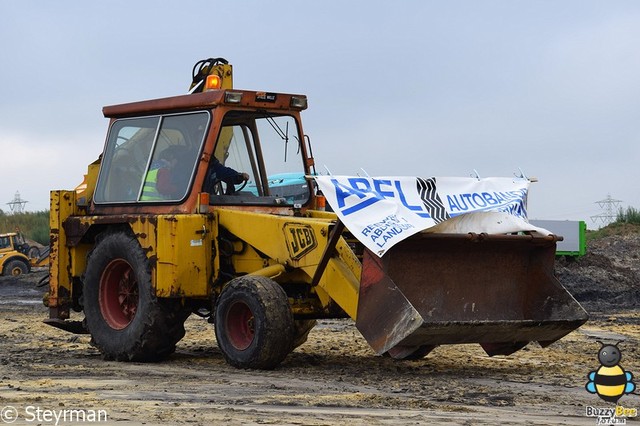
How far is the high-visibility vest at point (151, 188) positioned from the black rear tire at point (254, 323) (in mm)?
1563

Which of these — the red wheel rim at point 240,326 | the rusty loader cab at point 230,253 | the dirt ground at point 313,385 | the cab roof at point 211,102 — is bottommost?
the dirt ground at point 313,385

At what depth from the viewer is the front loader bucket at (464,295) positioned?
10.1 m

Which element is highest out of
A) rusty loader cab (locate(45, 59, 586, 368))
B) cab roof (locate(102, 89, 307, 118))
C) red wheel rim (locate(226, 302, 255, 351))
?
cab roof (locate(102, 89, 307, 118))

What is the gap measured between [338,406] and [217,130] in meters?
4.29

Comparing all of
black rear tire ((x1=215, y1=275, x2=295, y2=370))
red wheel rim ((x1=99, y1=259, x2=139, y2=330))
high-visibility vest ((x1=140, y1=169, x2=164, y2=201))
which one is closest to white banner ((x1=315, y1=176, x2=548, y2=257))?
black rear tire ((x1=215, y1=275, x2=295, y2=370))

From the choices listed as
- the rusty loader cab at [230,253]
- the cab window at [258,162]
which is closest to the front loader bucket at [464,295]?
the rusty loader cab at [230,253]

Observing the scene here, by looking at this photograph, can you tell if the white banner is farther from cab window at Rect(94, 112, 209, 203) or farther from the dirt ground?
cab window at Rect(94, 112, 209, 203)

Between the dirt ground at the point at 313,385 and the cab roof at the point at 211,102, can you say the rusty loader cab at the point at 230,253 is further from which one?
the dirt ground at the point at 313,385

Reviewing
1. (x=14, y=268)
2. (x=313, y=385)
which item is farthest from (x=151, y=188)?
(x=14, y=268)

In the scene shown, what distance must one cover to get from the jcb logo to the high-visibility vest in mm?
1713

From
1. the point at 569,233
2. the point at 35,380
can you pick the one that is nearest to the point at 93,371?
the point at 35,380

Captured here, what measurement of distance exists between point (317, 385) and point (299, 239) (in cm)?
180

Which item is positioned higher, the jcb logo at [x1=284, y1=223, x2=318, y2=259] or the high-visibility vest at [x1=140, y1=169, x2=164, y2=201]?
the high-visibility vest at [x1=140, y1=169, x2=164, y2=201]

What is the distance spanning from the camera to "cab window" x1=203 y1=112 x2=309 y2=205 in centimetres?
1222
